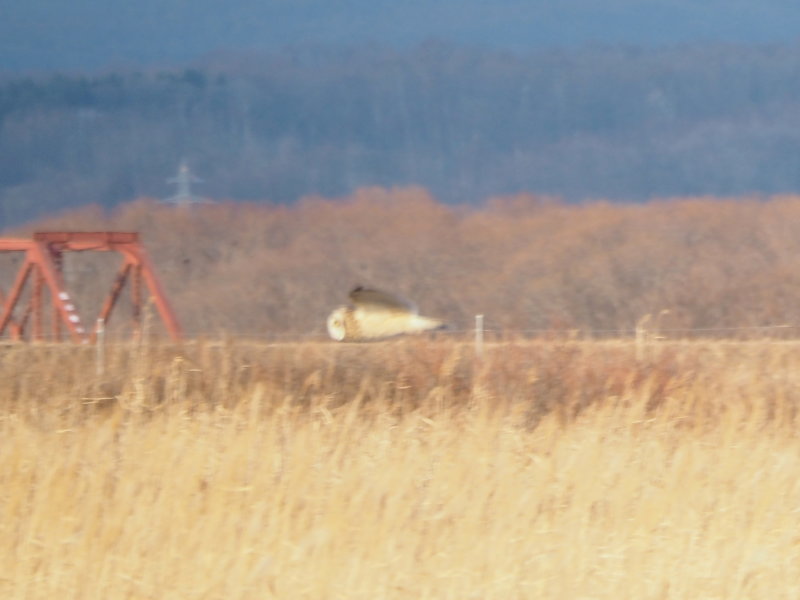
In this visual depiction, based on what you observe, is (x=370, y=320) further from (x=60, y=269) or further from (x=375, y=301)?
(x=60, y=269)

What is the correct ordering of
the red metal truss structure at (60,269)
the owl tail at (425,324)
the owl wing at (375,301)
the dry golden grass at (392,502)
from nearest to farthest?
1. the dry golden grass at (392,502)
2. the red metal truss structure at (60,269)
3. the owl tail at (425,324)
4. the owl wing at (375,301)

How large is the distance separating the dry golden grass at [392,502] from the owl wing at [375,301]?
44.0 ft

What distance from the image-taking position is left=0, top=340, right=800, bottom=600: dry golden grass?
5809mm

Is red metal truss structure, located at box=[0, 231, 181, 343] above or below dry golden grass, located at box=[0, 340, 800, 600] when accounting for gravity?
above

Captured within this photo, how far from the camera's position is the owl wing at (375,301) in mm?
23188

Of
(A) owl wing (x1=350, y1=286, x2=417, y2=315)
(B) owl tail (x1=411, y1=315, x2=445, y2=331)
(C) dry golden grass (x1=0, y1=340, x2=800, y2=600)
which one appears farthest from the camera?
(A) owl wing (x1=350, y1=286, x2=417, y2=315)

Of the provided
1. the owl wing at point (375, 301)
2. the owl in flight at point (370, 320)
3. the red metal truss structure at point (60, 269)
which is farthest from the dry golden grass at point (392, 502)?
the owl wing at point (375, 301)

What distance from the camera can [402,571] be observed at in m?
5.84

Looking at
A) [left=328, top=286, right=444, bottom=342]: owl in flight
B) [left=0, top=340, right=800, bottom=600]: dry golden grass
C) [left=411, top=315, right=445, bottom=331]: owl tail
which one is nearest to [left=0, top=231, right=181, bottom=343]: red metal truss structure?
[left=328, top=286, right=444, bottom=342]: owl in flight

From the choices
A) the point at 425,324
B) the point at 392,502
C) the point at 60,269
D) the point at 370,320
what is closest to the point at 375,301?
the point at 370,320

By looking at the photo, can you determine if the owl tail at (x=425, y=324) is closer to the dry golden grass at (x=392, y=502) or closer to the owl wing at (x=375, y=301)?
the owl wing at (x=375, y=301)

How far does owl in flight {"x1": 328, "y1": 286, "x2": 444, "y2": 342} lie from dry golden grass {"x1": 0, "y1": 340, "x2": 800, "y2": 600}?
1293 centimetres

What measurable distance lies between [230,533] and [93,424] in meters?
2.00

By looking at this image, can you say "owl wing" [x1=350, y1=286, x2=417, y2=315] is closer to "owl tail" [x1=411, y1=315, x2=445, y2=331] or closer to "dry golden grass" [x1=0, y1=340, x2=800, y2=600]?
"owl tail" [x1=411, y1=315, x2=445, y2=331]
